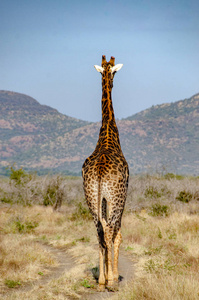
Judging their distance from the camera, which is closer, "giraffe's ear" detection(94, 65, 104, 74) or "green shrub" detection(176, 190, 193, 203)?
"giraffe's ear" detection(94, 65, 104, 74)

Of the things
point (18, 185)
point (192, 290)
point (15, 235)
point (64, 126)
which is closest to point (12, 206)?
point (18, 185)

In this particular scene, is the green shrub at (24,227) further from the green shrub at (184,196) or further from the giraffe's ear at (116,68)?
the green shrub at (184,196)

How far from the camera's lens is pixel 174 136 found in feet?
480

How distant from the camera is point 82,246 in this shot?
11562 millimetres

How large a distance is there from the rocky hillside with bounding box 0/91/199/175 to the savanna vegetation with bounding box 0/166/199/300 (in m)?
98.5

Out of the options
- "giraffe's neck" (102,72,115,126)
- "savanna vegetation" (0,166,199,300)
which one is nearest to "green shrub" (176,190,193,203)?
"savanna vegetation" (0,166,199,300)

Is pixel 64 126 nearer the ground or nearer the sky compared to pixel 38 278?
nearer the sky

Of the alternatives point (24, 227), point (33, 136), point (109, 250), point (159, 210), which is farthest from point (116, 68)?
point (33, 136)

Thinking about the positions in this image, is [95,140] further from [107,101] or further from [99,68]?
[107,101]

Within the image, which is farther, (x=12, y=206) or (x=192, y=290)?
(x=12, y=206)

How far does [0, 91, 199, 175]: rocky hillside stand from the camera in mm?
131750

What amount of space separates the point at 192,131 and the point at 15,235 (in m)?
141

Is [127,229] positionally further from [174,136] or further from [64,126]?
[64,126]

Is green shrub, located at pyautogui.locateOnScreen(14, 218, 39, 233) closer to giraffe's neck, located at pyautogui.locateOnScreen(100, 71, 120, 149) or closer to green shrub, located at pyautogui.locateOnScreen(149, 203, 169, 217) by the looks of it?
green shrub, located at pyautogui.locateOnScreen(149, 203, 169, 217)
